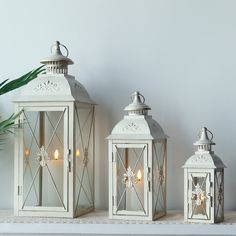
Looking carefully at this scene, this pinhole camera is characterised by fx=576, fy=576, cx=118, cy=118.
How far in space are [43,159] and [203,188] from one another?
457 mm

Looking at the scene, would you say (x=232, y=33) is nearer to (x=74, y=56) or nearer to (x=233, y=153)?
(x=233, y=153)

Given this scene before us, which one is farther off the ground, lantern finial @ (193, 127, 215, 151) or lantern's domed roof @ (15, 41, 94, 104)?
lantern's domed roof @ (15, 41, 94, 104)

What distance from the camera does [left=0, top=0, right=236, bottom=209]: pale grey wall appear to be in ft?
5.75

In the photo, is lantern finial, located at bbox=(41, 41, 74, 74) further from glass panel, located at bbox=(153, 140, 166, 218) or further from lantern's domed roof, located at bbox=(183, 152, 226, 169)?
lantern's domed roof, located at bbox=(183, 152, 226, 169)

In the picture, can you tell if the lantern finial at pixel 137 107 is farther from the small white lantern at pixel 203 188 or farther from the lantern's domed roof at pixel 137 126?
the small white lantern at pixel 203 188

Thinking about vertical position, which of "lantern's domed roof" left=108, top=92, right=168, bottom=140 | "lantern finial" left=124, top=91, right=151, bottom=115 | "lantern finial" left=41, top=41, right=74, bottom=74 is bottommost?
"lantern's domed roof" left=108, top=92, right=168, bottom=140

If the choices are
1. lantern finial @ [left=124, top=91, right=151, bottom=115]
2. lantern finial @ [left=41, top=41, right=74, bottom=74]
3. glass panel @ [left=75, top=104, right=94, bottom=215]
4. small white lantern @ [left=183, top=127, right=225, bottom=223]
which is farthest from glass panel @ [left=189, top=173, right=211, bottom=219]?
lantern finial @ [left=41, top=41, right=74, bottom=74]

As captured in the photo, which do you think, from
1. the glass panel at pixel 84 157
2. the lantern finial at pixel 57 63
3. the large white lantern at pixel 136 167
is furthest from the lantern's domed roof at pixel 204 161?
the lantern finial at pixel 57 63

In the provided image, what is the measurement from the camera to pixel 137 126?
1.60 metres

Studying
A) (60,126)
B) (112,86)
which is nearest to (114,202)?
(60,126)

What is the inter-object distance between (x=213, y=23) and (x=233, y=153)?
40 cm

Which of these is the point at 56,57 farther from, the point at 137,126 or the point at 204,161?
the point at 204,161

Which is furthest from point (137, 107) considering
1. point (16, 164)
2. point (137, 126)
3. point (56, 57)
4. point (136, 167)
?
point (16, 164)

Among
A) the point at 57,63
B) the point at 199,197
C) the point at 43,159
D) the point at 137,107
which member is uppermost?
the point at 57,63
